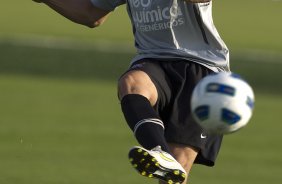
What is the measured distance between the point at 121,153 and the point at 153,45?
226 inches

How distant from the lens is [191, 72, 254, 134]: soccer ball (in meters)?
8.15

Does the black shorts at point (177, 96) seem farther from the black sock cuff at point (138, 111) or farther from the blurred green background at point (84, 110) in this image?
the blurred green background at point (84, 110)

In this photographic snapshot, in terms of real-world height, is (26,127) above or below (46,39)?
above

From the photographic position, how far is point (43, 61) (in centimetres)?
2575

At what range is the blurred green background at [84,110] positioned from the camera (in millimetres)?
13570

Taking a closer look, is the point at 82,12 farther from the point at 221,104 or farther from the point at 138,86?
the point at 221,104

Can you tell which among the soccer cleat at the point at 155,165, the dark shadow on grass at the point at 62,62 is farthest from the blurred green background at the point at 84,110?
the soccer cleat at the point at 155,165

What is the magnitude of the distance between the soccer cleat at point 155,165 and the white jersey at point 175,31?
1447mm

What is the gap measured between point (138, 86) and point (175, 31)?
0.82 m

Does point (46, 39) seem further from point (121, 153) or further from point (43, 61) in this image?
point (121, 153)

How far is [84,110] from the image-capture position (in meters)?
18.8

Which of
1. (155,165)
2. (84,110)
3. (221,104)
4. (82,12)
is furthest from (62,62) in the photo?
(155,165)

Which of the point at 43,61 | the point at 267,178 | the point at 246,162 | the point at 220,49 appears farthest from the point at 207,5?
the point at 43,61

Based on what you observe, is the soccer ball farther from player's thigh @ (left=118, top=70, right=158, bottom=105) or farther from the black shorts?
the black shorts
